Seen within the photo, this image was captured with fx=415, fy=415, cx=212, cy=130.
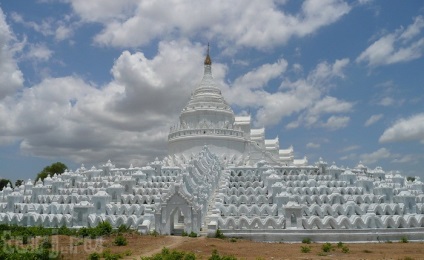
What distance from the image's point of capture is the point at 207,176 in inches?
1682

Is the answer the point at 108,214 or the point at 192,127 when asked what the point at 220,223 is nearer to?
the point at 108,214

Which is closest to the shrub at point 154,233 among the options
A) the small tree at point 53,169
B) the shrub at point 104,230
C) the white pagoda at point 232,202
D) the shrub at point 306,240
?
the white pagoda at point 232,202

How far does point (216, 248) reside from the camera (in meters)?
25.0

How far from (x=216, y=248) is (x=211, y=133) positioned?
36.3 meters

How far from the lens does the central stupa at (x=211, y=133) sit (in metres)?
60.2

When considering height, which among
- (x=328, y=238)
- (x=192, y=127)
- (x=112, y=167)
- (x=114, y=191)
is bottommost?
(x=328, y=238)

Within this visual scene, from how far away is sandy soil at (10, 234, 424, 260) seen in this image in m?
22.8

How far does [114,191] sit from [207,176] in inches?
375

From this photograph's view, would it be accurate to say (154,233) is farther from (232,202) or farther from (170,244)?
(232,202)

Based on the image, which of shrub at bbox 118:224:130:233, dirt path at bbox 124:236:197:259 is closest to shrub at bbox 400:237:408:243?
dirt path at bbox 124:236:197:259

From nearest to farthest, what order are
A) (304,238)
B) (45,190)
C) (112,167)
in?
1. (304,238)
2. (45,190)
3. (112,167)

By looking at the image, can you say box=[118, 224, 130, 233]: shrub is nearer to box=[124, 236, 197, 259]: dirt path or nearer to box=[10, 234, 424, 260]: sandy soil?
box=[10, 234, 424, 260]: sandy soil

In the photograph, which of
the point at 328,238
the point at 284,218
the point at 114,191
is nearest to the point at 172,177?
the point at 114,191

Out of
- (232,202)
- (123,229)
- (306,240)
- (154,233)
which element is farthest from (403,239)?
(123,229)
